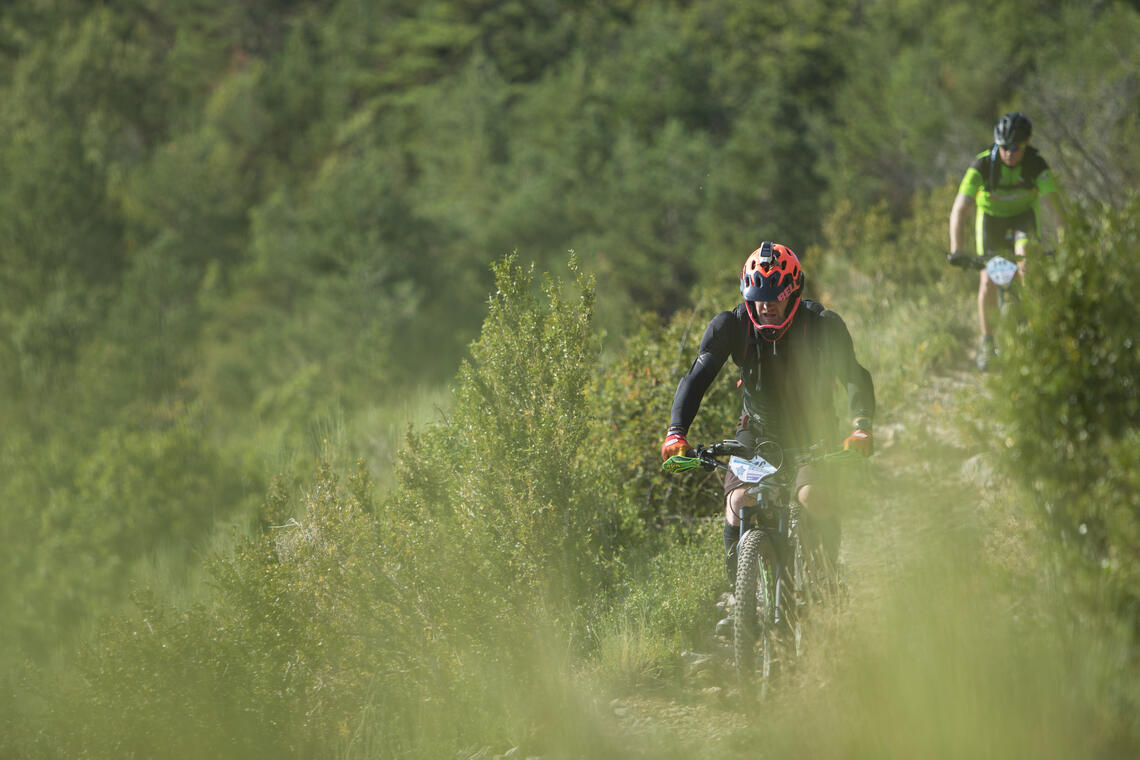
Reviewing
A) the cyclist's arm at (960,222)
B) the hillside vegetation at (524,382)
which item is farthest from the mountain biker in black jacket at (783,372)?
the cyclist's arm at (960,222)

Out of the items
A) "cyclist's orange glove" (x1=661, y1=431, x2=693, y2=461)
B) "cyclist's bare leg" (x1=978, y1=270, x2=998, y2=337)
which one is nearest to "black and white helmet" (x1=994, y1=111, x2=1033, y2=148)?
"cyclist's bare leg" (x1=978, y1=270, x2=998, y2=337)

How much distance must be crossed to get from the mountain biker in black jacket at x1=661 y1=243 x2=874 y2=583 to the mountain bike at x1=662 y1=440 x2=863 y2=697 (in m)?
0.08

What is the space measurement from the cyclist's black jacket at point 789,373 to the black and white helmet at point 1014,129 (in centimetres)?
325

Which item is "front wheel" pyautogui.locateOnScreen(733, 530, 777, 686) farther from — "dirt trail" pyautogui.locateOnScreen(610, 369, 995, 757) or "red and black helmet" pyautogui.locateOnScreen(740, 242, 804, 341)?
"red and black helmet" pyautogui.locateOnScreen(740, 242, 804, 341)

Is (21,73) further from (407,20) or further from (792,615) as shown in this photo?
(792,615)

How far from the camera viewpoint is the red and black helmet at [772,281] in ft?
14.6

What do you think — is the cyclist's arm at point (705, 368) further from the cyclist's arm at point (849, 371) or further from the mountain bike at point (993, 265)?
the mountain bike at point (993, 265)

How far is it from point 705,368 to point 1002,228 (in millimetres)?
3886

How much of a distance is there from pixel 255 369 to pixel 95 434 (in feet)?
17.2

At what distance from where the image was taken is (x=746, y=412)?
15.9ft

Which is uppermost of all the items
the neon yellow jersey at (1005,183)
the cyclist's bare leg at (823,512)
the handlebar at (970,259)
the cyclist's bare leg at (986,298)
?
the neon yellow jersey at (1005,183)

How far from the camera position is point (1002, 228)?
7.38 meters

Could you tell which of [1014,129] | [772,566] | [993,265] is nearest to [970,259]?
[993,265]

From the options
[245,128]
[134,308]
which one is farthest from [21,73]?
[134,308]
